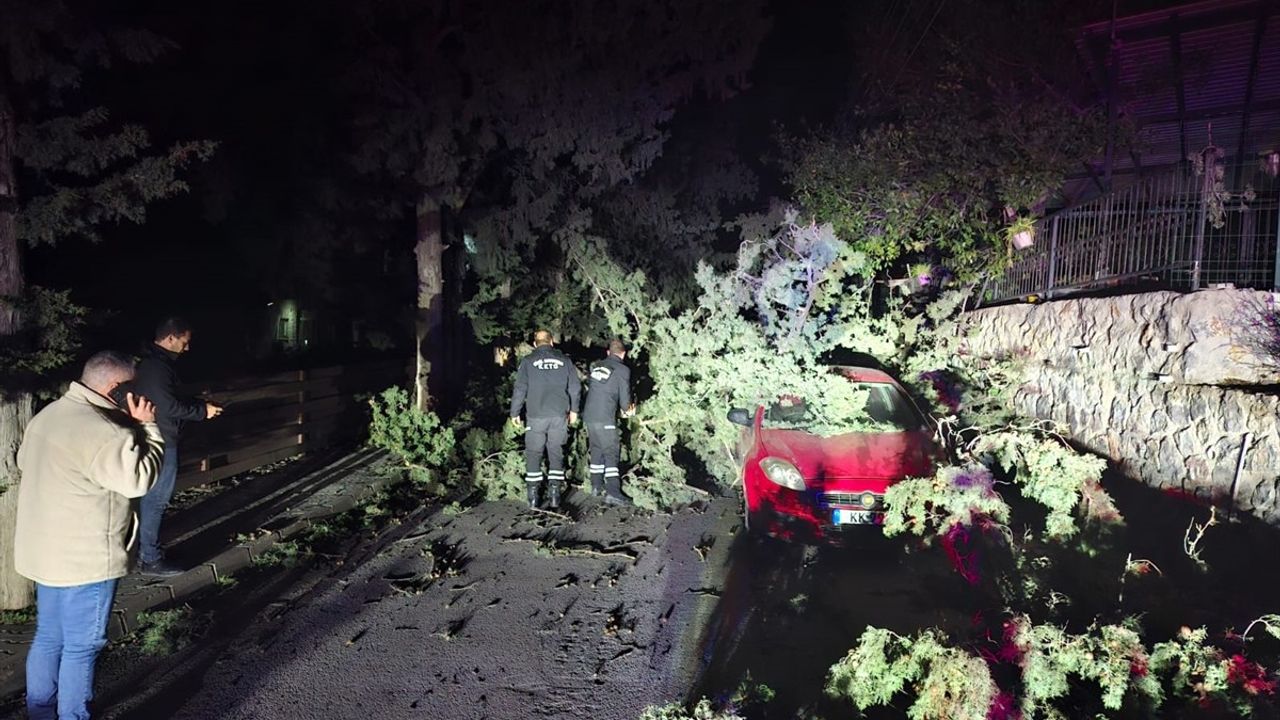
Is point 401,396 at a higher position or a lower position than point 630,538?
higher

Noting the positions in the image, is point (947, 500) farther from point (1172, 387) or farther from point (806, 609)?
point (1172, 387)

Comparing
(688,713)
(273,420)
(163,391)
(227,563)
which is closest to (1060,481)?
(688,713)

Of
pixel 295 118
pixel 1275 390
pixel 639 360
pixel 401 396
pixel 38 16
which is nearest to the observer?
pixel 38 16

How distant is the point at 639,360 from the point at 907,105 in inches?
205

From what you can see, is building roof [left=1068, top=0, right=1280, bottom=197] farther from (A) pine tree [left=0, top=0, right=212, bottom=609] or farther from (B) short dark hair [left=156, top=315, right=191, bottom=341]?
(B) short dark hair [left=156, top=315, right=191, bottom=341]

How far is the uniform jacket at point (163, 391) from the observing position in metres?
5.03

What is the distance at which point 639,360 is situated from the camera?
9.26m

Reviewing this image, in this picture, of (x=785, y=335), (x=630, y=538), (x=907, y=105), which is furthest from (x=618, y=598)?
(x=907, y=105)

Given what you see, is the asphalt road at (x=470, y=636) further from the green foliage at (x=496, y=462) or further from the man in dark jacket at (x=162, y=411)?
the green foliage at (x=496, y=462)

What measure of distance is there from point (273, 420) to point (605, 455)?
447cm

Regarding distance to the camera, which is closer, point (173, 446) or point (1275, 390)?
point (173, 446)

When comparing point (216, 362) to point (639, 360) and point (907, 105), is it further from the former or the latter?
point (907, 105)

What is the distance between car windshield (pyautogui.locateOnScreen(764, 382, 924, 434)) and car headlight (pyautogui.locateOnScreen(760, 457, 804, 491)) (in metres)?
0.76

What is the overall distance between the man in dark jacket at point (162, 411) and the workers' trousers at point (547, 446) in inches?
120
